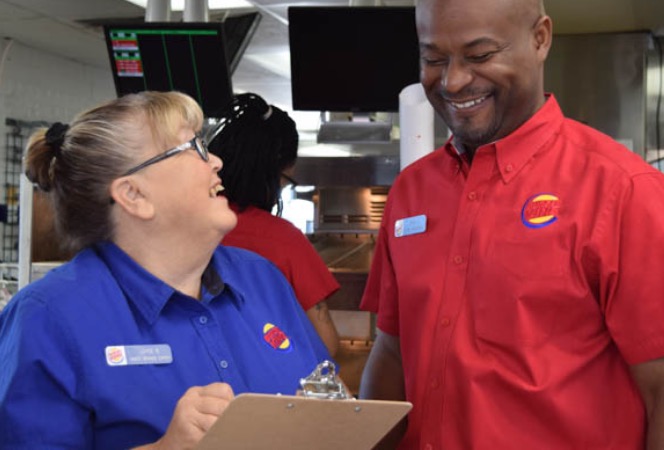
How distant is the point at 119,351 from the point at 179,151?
397 mm

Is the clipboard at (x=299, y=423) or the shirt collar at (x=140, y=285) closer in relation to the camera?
the clipboard at (x=299, y=423)

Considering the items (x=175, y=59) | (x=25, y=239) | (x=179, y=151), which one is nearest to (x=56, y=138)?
(x=179, y=151)

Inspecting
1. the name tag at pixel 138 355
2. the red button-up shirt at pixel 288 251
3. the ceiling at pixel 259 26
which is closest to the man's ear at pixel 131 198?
the name tag at pixel 138 355

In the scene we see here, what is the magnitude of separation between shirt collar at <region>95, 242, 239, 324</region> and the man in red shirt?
1.27ft

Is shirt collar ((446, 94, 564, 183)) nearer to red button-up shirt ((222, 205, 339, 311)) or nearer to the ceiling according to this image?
red button-up shirt ((222, 205, 339, 311))

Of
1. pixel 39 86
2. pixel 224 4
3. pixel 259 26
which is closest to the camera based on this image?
pixel 224 4

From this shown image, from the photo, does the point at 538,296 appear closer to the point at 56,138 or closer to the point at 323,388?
the point at 323,388

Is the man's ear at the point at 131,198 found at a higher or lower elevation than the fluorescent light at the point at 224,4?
lower

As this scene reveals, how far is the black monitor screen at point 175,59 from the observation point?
4086 mm

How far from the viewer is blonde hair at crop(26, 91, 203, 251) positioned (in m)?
1.57

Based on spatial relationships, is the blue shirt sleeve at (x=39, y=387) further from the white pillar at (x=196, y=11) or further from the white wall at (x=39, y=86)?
the white wall at (x=39, y=86)

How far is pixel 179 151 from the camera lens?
159 cm

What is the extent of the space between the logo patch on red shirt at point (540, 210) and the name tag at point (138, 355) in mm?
656

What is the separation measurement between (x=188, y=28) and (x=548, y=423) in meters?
3.15
